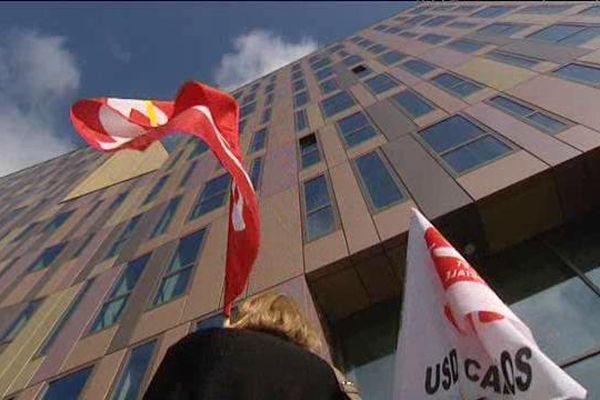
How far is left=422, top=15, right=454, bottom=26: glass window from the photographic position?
104 ft

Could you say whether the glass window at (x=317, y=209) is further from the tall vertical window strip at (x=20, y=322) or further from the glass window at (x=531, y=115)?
the tall vertical window strip at (x=20, y=322)

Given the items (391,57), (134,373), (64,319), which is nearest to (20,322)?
(64,319)

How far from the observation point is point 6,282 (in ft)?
70.9

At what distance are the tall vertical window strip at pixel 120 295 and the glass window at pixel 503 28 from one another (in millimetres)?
14931

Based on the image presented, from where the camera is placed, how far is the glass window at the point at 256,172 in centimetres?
1773

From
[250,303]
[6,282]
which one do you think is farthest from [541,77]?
[6,282]

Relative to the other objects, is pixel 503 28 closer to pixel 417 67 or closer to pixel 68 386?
pixel 417 67

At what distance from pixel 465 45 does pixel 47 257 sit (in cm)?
1691

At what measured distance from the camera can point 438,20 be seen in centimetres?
3312

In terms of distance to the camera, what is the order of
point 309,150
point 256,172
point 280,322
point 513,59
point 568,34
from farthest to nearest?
point 256,172 → point 568,34 → point 309,150 → point 513,59 → point 280,322

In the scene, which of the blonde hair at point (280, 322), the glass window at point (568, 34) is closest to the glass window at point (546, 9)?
the glass window at point (568, 34)

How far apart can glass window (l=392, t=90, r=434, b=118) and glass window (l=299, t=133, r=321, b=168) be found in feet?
8.72

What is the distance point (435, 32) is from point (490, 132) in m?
17.6

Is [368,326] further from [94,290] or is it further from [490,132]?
[94,290]
